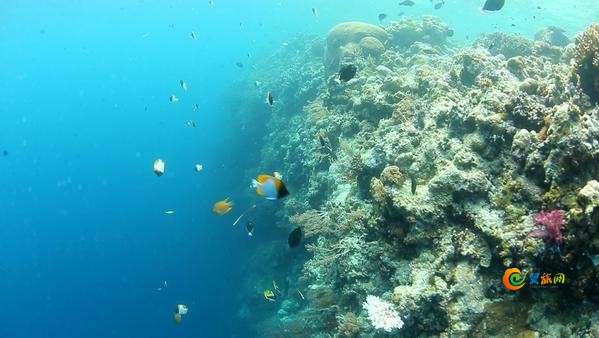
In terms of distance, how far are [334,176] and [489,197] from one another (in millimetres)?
5767

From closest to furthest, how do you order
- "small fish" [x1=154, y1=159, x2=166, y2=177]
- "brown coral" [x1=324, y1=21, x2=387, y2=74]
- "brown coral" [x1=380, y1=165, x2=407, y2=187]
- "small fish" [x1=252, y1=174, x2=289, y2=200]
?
"small fish" [x1=252, y1=174, x2=289, y2=200]
"brown coral" [x1=380, y1=165, x2=407, y2=187]
"small fish" [x1=154, y1=159, x2=166, y2=177]
"brown coral" [x1=324, y1=21, x2=387, y2=74]

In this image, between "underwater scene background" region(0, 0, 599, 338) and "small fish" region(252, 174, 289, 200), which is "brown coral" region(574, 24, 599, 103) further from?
"small fish" region(252, 174, 289, 200)

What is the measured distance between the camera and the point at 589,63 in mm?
5559

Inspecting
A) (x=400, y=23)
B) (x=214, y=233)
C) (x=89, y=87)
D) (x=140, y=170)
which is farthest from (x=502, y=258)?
(x=89, y=87)

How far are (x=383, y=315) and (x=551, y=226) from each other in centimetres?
227

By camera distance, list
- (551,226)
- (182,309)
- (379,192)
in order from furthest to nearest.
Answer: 1. (182,309)
2. (379,192)
3. (551,226)

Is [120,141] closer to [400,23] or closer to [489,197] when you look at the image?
[400,23]

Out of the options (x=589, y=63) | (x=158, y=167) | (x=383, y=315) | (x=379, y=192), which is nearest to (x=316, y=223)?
(x=379, y=192)

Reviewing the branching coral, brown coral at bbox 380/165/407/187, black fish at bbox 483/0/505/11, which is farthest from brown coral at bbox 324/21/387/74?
brown coral at bbox 380/165/407/187

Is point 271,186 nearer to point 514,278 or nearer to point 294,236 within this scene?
point 294,236

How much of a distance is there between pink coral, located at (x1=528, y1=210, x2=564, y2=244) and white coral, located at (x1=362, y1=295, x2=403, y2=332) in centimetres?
195

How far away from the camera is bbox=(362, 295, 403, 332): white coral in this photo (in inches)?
182

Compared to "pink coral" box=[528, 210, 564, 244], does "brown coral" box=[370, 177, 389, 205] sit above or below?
below

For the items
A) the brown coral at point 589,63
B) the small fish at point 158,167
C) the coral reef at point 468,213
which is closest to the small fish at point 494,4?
the coral reef at point 468,213
